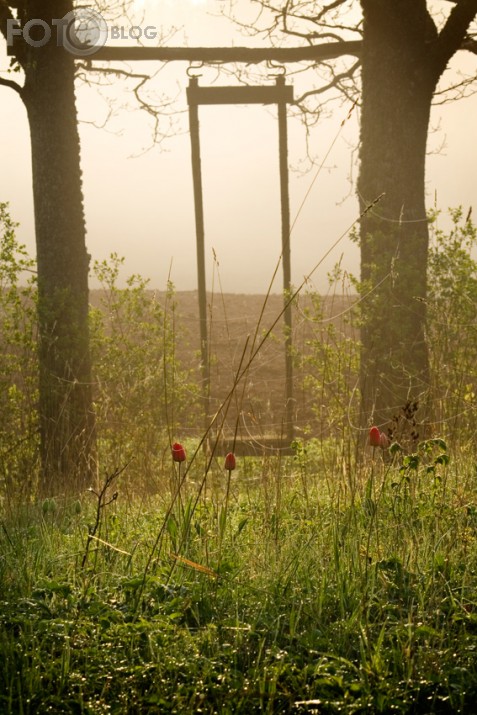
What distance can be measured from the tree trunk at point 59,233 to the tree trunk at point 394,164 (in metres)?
2.35

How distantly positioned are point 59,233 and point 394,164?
287 cm

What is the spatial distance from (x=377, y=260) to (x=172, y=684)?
202 inches

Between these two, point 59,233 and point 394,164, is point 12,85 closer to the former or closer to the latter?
point 59,233

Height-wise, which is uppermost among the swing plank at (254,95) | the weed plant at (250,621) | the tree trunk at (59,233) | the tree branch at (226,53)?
the tree branch at (226,53)

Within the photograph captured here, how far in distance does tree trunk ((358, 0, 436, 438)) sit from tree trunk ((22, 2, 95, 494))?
235cm

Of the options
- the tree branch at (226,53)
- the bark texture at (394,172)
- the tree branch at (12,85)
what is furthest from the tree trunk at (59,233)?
the bark texture at (394,172)

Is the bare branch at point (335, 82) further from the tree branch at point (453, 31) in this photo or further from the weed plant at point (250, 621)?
the weed plant at point (250, 621)

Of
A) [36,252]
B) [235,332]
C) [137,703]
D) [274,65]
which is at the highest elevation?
[274,65]

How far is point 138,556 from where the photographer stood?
3.56m

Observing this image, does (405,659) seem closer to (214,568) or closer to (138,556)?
(214,568)

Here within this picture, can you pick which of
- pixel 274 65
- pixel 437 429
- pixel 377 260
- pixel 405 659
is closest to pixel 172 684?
pixel 405 659

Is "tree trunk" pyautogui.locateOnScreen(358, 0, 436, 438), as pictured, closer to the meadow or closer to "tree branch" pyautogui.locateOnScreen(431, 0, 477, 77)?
"tree branch" pyautogui.locateOnScreen(431, 0, 477, 77)

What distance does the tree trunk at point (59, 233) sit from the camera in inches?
277

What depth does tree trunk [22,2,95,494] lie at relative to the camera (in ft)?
23.0
